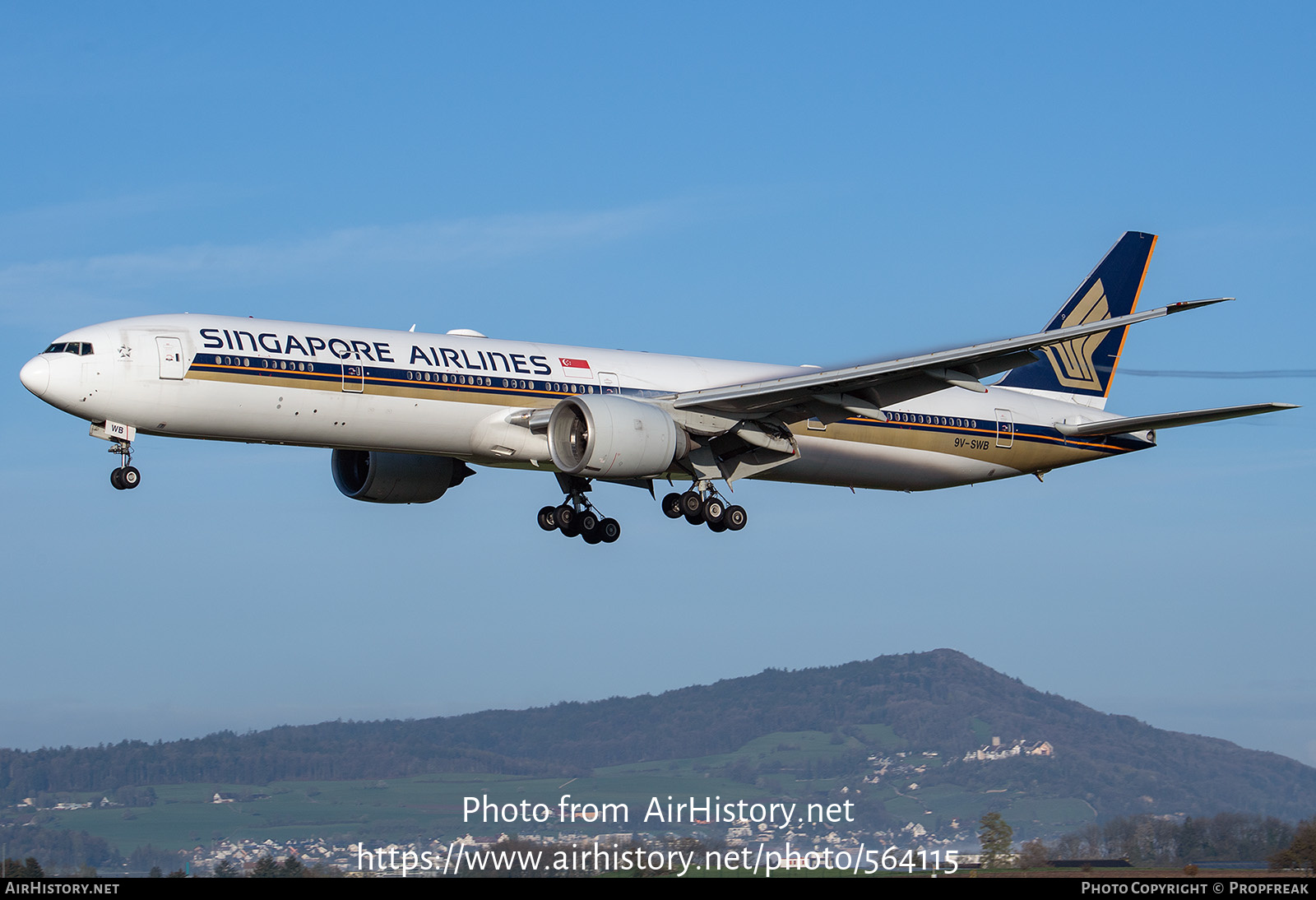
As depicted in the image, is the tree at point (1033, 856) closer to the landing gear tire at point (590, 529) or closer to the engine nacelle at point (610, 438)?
the landing gear tire at point (590, 529)

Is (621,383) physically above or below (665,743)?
above

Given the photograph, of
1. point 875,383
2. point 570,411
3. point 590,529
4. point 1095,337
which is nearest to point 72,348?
point 570,411

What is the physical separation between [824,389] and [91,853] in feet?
99.0

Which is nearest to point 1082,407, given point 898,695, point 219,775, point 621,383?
point 621,383

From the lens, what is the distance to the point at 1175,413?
1596 inches

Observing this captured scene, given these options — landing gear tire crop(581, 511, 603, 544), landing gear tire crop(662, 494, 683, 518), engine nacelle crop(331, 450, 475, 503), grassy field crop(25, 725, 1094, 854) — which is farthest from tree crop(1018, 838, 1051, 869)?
engine nacelle crop(331, 450, 475, 503)

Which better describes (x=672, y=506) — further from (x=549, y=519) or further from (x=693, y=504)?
(x=549, y=519)

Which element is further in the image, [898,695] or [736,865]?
[898,695]

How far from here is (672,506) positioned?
39938mm

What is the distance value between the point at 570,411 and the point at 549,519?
20.0 ft

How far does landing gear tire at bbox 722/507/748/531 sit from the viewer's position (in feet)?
130

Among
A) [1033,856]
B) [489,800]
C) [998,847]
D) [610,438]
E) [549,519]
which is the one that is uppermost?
[610,438]
